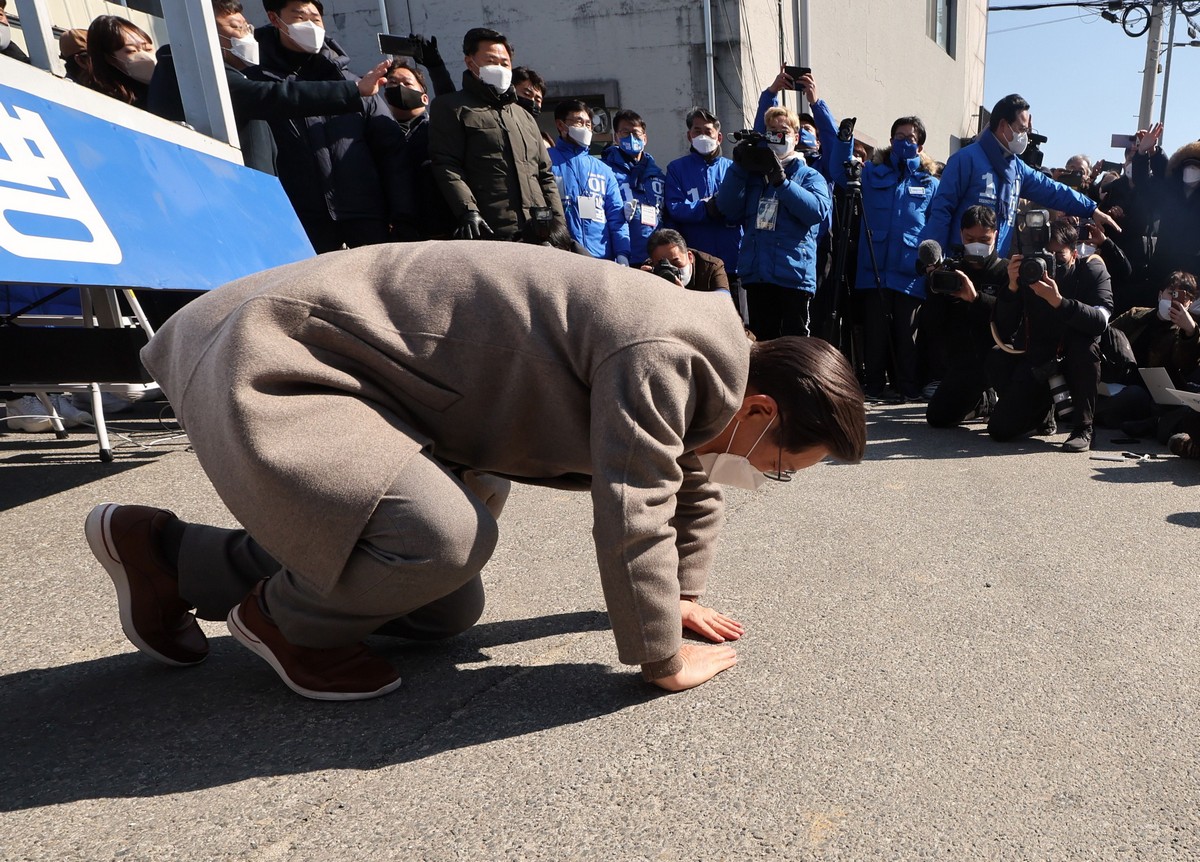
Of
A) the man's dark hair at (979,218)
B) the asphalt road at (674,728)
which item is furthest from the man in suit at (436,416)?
the man's dark hair at (979,218)

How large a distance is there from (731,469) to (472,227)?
95.8 inches

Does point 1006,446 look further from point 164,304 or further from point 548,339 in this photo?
point 164,304

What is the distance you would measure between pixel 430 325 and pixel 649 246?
304 centimetres

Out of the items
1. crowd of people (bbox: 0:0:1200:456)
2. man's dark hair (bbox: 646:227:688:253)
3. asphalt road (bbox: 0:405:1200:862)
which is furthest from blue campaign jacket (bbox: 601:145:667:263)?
asphalt road (bbox: 0:405:1200:862)

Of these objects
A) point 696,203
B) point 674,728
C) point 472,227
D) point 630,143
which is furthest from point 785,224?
point 674,728

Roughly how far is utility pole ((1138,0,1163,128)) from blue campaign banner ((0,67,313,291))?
17755 millimetres

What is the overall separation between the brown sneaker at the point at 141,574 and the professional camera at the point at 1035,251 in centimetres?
390

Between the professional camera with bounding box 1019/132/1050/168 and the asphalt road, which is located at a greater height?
the professional camera with bounding box 1019/132/1050/168

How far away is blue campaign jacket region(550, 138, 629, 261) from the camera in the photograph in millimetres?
4871

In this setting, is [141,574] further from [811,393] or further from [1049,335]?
[1049,335]

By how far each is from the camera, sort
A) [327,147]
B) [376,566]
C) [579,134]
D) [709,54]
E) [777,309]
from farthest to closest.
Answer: [709,54], [777,309], [579,134], [327,147], [376,566]

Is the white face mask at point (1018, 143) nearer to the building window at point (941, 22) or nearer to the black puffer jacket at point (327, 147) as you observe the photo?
the black puffer jacket at point (327, 147)

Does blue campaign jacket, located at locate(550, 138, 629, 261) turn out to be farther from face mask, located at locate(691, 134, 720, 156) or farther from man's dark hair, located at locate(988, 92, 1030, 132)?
man's dark hair, located at locate(988, 92, 1030, 132)

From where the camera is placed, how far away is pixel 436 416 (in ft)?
5.03
